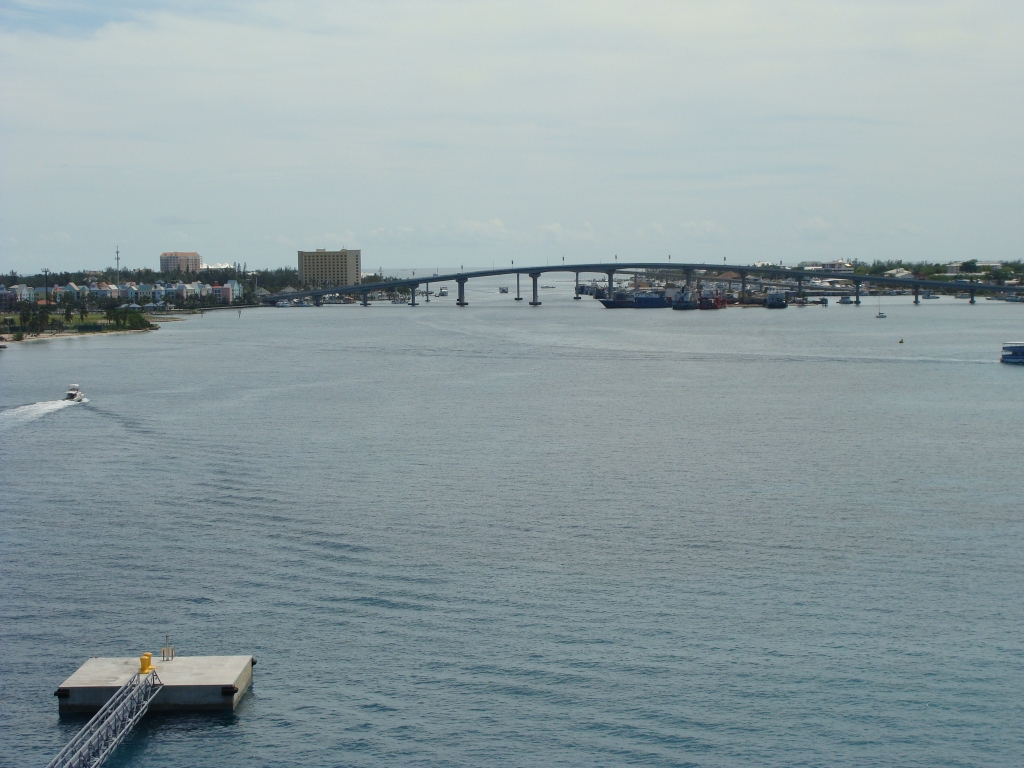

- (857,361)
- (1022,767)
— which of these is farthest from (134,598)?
(857,361)

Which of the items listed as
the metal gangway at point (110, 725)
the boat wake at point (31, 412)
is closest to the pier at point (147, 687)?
the metal gangway at point (110, 725)

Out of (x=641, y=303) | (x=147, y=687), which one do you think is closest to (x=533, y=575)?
(x=147, y=687)

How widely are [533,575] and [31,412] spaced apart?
29982mm

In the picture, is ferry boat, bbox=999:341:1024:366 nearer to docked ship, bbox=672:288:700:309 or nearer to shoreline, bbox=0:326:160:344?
shoreline, bbox=0:326:160:344

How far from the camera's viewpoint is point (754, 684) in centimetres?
1700

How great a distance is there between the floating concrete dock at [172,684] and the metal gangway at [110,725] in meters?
0.23

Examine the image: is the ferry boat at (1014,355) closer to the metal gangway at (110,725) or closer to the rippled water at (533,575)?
the rippled water at (533,575)

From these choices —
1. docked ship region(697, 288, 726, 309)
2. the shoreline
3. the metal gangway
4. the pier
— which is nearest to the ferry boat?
the pier

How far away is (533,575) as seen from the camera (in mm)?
21453

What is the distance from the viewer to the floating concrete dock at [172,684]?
16219mm

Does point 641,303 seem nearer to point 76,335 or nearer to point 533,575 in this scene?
point 76,335

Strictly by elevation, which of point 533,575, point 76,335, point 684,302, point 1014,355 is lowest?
point 533,575

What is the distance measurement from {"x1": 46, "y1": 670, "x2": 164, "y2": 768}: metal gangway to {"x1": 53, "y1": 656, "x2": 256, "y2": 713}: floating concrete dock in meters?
0.23

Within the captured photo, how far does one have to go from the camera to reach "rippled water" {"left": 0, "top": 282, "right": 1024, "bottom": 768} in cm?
1580
